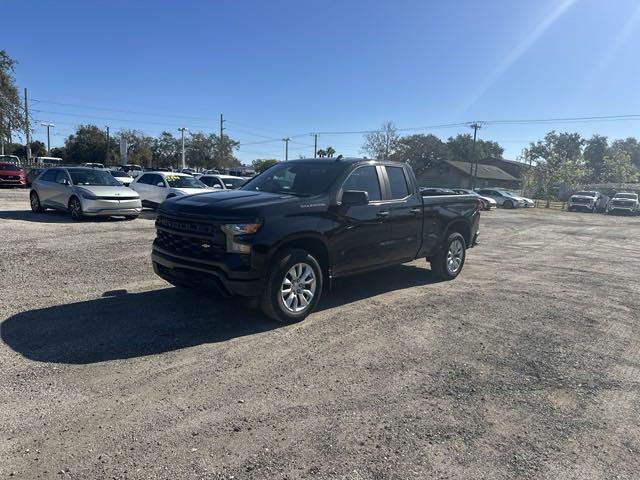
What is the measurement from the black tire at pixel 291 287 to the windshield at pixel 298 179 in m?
0.89

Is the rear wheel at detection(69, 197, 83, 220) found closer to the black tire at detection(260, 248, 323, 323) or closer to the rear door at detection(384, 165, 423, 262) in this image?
the rear door at detection(384, 165, 423, 262)

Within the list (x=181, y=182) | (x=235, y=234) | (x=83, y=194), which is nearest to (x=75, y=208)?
(x=83, y=194)

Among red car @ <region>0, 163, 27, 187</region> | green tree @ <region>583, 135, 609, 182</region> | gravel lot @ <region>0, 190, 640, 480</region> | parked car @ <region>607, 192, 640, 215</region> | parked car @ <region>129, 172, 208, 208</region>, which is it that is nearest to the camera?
gravel lot @ <region>0, 190, 640, 480</region>

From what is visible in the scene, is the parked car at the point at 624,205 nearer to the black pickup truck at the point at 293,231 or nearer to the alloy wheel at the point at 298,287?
the black pickup truck at the point at 293,231

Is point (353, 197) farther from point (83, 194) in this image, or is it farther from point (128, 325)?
point (83, 194)

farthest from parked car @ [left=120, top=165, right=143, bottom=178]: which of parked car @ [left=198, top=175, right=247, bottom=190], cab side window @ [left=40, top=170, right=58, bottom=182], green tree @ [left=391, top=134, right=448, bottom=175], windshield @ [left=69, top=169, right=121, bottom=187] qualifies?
green tree @ [left=391, top=134, right=448, bottom=175]

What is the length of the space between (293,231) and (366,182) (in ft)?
5.58

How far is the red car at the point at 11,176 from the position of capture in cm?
2775

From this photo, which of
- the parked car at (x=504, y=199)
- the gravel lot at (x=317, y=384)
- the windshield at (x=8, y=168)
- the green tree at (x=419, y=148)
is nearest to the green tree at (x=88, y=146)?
the green tree at (x=419, y=148)

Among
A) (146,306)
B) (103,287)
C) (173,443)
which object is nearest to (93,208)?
(103,287)

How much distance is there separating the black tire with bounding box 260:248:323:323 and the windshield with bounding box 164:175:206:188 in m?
12.6

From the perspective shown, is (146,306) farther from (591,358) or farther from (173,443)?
(591,358)

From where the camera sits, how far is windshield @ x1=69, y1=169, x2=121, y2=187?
1369 centimetres

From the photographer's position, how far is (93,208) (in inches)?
514
